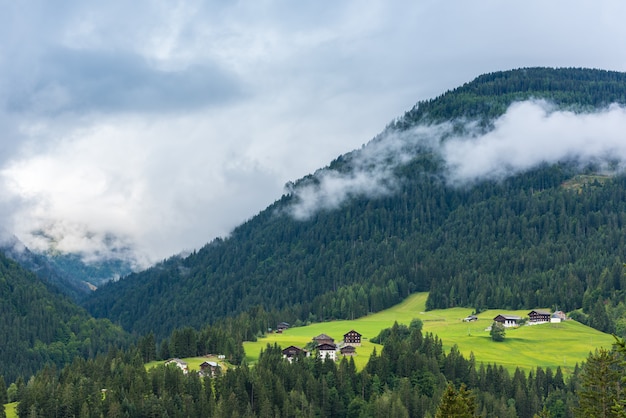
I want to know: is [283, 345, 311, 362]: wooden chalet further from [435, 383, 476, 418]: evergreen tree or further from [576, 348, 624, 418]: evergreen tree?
[435, 383, 476, 418]: evergreen tree

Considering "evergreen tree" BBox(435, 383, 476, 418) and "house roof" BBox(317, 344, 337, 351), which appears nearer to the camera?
"evergreen tree" BBox(435, 383, 476, 418)

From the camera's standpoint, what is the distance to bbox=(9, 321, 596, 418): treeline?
13612cm

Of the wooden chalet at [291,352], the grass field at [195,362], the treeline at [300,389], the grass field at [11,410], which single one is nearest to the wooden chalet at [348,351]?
the wooden chalet at [291,352]

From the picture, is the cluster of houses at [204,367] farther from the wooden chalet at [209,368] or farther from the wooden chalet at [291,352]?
the wooden chalet at [291,352]

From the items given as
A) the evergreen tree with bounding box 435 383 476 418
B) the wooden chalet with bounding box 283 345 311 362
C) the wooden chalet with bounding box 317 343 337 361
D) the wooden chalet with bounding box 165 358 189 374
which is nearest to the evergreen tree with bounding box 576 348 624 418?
the evergreen tree with bounding box 435 383 476 418

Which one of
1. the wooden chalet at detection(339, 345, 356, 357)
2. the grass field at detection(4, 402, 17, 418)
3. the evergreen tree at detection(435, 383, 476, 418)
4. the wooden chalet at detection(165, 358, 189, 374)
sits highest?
the evergreen tree at detection(435, 383, 476, 418)

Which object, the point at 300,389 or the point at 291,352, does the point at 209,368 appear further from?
the point at 291,352

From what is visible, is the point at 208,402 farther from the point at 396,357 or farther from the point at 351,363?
the point at 396,357

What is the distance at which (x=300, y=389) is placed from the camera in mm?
148375

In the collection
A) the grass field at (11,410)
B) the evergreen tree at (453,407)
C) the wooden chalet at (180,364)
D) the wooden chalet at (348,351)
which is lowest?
the grass field at (11,410)

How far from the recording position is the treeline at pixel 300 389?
447ft

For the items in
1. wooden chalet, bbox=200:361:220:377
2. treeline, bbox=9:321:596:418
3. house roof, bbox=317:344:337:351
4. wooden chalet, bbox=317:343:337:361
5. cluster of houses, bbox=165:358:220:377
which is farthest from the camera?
house roof, bbox=317:344:337:351

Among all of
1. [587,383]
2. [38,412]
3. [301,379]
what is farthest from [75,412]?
[587,383]

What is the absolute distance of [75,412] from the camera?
134 metres
